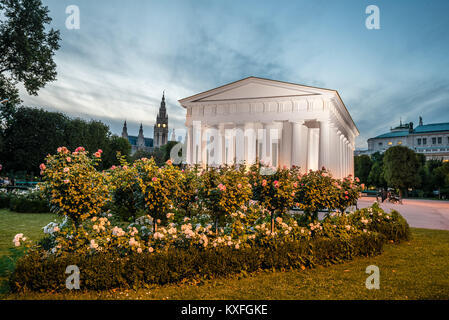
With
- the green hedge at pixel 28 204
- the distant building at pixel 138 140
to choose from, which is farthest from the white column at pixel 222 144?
the distant building at pixel 138 140

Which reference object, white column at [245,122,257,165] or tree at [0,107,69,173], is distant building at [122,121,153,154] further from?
white column at [245,122,257,165]

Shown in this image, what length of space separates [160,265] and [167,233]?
1.02m

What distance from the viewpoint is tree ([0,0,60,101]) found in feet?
65.3

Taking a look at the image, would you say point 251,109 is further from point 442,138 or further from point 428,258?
point 442,138

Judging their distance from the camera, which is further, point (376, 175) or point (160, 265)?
point (376, 175)

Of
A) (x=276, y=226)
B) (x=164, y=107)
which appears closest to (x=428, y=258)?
(x=276, y=226)

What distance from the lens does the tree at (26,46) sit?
784 inches

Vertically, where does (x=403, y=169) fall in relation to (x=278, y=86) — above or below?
below

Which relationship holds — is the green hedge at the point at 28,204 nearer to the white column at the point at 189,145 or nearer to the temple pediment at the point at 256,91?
the white column at the point at 189,145

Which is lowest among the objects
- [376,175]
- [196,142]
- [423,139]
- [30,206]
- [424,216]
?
[424,216]

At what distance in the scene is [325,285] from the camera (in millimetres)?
5648

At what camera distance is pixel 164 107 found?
156875 millimetres

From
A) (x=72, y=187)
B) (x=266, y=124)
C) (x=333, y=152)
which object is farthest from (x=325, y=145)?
(x=72, y=187)

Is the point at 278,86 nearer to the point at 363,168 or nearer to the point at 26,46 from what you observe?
the point at 26,46
